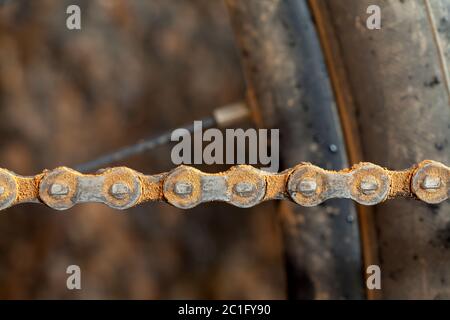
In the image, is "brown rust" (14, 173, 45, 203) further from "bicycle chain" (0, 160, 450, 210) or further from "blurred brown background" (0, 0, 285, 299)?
"blurred brown background" (0, 0, 285, 299)

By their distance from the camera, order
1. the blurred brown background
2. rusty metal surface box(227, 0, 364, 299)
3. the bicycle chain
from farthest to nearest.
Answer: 1. the blurred brown background
2. rusty metal surface box(227, 0, 364, 299)
3. the bicycle chain

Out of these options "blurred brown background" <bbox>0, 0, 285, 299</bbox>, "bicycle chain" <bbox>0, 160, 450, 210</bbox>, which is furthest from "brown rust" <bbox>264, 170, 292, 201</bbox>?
"blurred brown background" <bbox>0, 0, 285, 299</bbox>

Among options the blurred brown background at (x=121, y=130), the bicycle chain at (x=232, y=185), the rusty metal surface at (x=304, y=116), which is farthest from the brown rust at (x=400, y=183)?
the blurred brown background at (x=121, y=130)

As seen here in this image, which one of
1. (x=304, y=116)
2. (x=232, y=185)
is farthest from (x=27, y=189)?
(x=304, y=116)

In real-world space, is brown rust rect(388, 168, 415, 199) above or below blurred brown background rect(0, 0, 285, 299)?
below

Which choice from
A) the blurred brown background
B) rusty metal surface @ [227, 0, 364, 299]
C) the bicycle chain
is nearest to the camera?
the bicycle chain

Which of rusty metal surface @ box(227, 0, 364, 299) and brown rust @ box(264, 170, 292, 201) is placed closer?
brown rust @ box(264, 170, 292, 201)

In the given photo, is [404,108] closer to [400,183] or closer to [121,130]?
[400,183]
